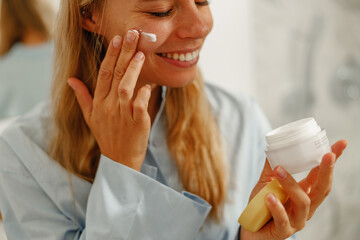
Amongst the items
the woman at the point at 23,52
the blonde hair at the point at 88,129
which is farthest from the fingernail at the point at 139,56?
the woman at the point at 23,52

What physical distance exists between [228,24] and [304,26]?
0.82ft

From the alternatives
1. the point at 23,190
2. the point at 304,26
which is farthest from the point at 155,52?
the point at 304,26

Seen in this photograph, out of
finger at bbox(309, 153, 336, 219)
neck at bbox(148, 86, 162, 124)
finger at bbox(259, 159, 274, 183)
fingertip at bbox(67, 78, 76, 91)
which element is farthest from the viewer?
neck at bbox(148, 86, 162, 124)

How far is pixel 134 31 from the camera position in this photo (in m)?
0.65

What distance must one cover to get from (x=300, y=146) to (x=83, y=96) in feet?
1.30

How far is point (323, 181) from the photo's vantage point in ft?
1.75

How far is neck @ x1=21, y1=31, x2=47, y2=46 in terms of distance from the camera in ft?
3.24

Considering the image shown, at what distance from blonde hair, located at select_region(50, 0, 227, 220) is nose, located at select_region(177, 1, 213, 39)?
0.15 m

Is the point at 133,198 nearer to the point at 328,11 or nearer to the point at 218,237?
the point at 218,237

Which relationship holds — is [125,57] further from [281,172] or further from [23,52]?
[23,52]

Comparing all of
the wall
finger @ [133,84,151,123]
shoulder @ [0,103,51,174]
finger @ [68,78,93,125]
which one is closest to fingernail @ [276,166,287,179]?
finger @ [133,84,151,123]

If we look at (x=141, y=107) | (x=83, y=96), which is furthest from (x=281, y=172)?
(x=83, y=96)

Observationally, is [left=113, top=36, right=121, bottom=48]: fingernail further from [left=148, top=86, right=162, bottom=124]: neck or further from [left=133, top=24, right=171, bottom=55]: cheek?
[left=148, top=86, right=162, bottom=124]: neck

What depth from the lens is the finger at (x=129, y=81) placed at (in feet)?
2.12
